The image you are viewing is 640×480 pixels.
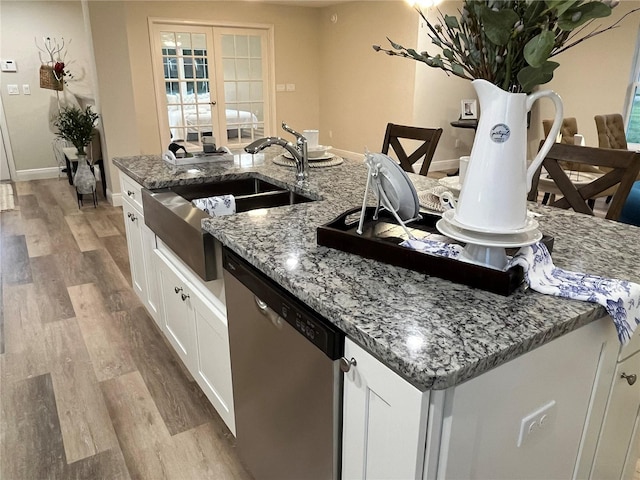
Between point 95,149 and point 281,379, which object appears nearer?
point 281,379

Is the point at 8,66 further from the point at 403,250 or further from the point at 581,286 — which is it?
the point at 581,286

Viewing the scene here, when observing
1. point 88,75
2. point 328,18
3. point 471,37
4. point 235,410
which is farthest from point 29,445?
point 328,18

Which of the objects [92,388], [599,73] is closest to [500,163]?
[92,388]

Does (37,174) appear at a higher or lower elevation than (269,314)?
lower

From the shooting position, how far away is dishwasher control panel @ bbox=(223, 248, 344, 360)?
38.4 inches

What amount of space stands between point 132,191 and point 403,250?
179cm

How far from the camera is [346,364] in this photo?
0.96m

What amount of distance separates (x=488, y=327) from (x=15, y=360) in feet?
8.00

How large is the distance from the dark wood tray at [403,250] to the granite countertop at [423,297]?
0.02m

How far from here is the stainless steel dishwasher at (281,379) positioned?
3.38 ft

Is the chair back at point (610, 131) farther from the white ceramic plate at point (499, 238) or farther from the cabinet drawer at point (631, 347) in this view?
the white ceramic plate at point (499, 238)

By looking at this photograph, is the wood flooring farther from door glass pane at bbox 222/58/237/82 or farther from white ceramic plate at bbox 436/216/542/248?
door glass pane at bbox 222/58/237/82

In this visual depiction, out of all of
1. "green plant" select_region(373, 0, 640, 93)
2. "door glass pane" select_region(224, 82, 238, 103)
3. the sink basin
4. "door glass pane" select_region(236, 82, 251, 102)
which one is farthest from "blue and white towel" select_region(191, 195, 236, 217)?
"door glass pane" select_region(236, 82, 251, 102)

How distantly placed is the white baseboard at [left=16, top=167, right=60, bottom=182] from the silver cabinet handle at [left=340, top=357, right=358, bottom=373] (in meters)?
6.72
